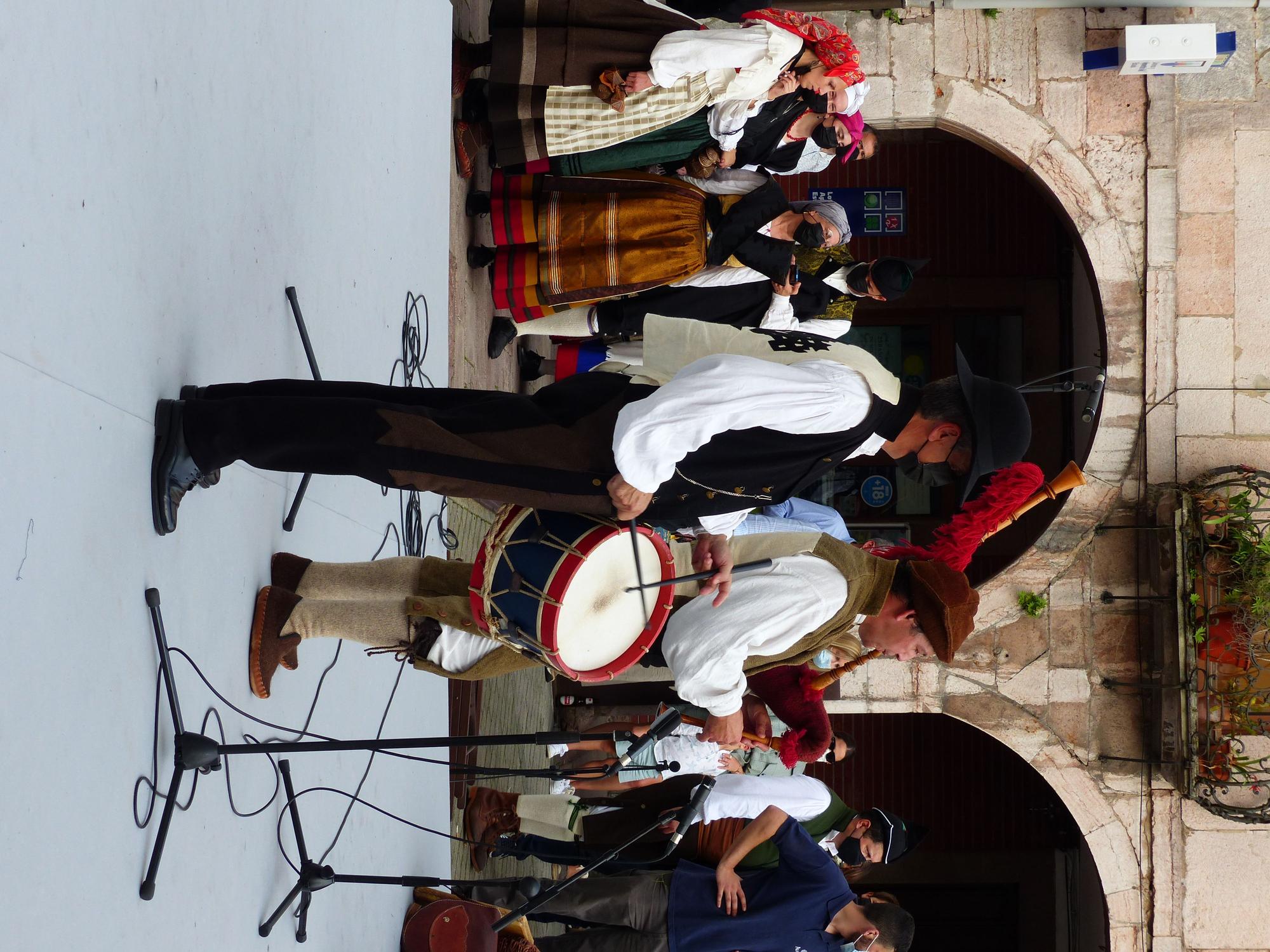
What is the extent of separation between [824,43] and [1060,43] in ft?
6.47

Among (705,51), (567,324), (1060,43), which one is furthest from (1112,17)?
(567,324)

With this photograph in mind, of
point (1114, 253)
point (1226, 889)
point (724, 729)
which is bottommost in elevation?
point (1226, 889)

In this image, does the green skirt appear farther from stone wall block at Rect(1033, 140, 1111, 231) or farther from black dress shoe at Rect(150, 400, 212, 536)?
black dress shoe at Rect(150, 400, 212, 536)

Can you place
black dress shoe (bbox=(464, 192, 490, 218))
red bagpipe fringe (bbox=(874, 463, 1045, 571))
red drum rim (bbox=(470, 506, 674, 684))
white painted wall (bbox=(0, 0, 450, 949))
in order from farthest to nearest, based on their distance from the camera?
1. black dress shoe (bbox=(464, 192, 490, 218))
2. red bagpipe fringe (bbox=(874, 463, 1045, 571))
3. red drum rim (bbox=(470, 506, 674, 684))
4. white painted wall (bbox=(0, 0, 450, 949))

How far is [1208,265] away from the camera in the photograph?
18.8 feet

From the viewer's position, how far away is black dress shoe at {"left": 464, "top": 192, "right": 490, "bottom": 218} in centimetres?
537

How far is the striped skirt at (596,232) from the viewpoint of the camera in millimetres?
4879

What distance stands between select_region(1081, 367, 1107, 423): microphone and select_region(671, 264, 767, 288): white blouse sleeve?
1853mm

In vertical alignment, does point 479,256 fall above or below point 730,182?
below

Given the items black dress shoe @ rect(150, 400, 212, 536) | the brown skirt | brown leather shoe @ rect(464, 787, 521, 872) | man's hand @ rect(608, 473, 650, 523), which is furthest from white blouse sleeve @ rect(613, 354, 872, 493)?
brown leather shoe @ rect(464, 787, 521, 872)

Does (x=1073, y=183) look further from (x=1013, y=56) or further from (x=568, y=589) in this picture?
(x=568, y=589)

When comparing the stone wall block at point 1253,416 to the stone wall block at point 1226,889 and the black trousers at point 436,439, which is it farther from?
the black trousers at point 436,439

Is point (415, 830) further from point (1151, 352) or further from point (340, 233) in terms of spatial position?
point (1151, 352)

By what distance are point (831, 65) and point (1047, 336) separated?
4.22m
